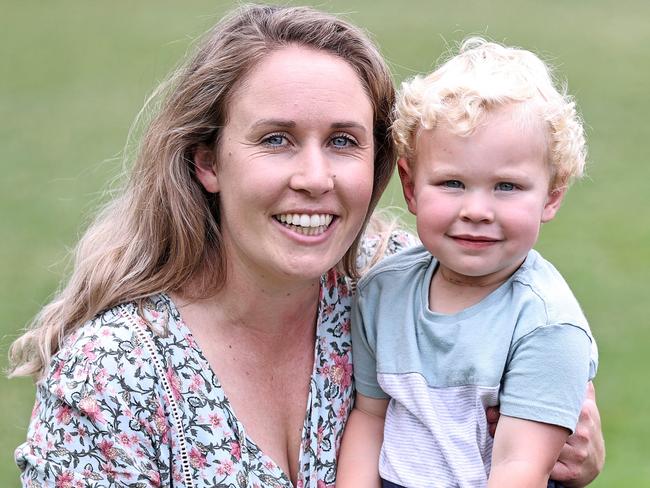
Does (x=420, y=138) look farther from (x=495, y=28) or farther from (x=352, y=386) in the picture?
(x=495, y=28)

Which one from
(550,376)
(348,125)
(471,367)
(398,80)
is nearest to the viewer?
(550,376)

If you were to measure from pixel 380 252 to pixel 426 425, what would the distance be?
2.90 ft

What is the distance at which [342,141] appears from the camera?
3652 mm

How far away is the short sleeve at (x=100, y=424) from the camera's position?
3.45 m

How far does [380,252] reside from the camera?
13.9 ft

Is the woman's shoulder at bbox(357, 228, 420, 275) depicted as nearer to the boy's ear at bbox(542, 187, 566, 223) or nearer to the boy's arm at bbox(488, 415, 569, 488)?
the boy's ear at bbox(542, 187, 566, 223)

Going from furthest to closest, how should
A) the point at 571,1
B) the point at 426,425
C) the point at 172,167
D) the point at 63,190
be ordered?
the point at 571,1, the point at 63,190, the point at 172,167, the point at 426,425

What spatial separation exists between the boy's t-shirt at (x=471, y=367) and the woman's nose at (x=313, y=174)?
0.43 metres

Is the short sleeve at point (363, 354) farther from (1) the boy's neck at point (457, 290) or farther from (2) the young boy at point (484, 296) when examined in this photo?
(1) the boy's neck at point (457, 290)

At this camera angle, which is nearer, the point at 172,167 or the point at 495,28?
the point at 172,167

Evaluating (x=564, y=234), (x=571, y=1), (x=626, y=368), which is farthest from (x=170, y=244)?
(x=571, y=1)

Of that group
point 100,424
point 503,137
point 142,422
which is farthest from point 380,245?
point 100,424

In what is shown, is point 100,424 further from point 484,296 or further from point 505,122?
point 505,122

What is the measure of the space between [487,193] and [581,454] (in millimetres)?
935
